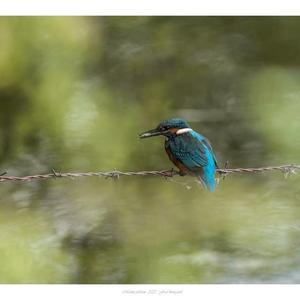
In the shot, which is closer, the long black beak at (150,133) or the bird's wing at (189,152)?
the bird's wing at (189,152)

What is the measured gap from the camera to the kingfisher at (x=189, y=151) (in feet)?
9.37

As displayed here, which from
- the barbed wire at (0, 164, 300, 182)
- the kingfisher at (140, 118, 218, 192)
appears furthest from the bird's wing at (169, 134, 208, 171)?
the barbed wire at (0, 164, 300, 182)

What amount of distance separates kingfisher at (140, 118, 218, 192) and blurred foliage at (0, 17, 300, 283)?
4.9 inches

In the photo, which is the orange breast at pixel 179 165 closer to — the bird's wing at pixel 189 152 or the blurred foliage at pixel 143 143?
the bird's wing at pixel 189 152

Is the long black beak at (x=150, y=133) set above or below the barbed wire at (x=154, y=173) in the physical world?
above

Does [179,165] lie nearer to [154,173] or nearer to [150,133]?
[154,173]

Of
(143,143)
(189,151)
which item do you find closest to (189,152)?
(189,151)

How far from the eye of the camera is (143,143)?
123 inches

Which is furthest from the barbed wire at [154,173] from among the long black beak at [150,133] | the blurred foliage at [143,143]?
the long black beak at [150,133]

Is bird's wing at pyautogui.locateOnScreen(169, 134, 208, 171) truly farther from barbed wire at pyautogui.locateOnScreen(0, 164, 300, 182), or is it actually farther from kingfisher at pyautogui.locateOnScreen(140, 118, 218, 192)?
barbed wire at pyautogui.locateOnScreen(0, 164, 300, 182)

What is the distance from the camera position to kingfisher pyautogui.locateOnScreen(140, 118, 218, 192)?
2855 mm

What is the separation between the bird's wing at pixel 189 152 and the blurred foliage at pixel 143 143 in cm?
16
